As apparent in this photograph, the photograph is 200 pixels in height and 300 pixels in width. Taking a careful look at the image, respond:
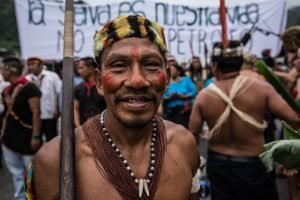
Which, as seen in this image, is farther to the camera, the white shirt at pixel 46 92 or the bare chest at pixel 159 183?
the white shirt at pixel 46 92

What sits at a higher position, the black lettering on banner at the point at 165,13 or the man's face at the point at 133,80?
the black lettering on banner at the point at 165,13

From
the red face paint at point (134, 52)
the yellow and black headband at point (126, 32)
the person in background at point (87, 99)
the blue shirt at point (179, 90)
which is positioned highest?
the yellow and black headband at point (126, 32)

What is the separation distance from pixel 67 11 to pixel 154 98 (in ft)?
1.60

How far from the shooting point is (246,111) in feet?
11.1

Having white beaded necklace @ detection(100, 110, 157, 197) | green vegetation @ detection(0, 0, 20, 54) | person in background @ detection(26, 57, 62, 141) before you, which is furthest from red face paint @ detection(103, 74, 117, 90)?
green vegetation @ detection(0, 0, 20, 54)

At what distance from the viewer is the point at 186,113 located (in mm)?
6594

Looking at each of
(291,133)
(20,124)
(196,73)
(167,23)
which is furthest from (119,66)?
(196,73)

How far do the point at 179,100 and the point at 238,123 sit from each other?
3.17 meters

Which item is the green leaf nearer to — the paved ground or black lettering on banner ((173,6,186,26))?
the paved ground

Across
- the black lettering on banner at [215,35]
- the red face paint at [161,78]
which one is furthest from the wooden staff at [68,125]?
the black lettering on banner at [215,35]

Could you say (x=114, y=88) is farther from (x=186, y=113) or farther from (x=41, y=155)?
(x=186, y=113)

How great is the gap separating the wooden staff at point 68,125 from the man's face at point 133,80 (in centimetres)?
Answer: 15

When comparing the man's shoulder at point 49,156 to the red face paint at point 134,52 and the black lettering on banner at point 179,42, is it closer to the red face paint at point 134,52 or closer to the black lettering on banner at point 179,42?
the red face paint at point 134,52

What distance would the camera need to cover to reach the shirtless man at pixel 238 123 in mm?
3389
